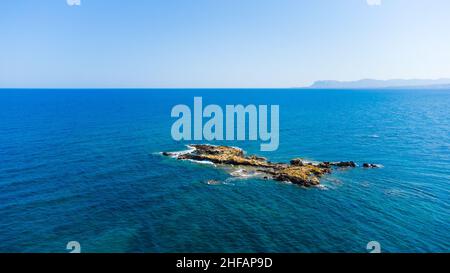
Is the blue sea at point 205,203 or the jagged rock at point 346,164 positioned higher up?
the jagged rock at point 346,164

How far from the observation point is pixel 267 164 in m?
77.2

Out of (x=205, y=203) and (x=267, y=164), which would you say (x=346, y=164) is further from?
(x=205, y=203)

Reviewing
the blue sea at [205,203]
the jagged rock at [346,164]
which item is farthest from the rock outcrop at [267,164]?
the blue sea at [205,203]

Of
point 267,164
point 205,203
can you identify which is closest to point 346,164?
point 267,164

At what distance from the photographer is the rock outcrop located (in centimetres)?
6662

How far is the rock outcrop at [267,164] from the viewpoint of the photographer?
6662cm

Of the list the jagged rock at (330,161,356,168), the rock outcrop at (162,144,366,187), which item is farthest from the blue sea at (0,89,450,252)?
the jagged rock at (330,161,356,168)

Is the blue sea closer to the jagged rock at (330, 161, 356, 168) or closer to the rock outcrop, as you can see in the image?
the rock outcrop

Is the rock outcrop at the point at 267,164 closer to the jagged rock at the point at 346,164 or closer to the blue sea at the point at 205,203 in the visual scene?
the jagged rock at the point at 346,164

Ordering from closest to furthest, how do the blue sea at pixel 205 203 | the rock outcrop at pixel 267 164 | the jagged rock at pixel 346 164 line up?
the blue sea at pixel 205 203, the rock outcrop at pixel 267 164, the jagged rock at pixel 346 164

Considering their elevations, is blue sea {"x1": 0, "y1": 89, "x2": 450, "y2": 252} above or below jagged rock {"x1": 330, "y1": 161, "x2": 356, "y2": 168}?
below

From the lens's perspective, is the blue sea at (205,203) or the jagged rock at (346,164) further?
the jagged rock at (346,164)

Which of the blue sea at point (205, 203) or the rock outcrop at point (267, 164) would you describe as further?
the rock outcrop at point (267, 164)

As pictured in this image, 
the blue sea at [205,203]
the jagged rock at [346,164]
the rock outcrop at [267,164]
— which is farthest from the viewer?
the jagged rock at [346,164]
